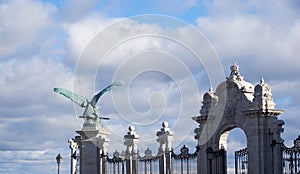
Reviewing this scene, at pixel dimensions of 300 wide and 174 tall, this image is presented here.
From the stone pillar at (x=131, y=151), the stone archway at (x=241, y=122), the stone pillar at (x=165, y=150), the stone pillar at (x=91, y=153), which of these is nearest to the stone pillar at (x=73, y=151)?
the stone pillar at (x=91, y=153)

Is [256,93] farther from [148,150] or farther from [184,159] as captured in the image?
[148,150]

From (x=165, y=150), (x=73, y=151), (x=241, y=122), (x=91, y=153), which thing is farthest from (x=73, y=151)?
(x=241, y=122)

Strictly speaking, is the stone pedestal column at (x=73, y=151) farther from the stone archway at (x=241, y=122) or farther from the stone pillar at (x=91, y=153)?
the stone archway at (x=241, y=122)

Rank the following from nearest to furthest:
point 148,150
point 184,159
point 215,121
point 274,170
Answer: point 274,170 → point 215,121 → point 184,159 → point 148,150

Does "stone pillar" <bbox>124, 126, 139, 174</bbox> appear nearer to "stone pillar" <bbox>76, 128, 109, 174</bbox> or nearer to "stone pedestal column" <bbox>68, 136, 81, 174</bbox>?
"stone pillar" <bbox>76, 128, 109, 174</bbox>

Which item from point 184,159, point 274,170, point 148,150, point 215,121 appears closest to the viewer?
point 274,170

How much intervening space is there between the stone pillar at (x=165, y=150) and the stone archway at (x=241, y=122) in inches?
106

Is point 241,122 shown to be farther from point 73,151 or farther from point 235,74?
point 73,151

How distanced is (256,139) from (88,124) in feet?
46.4

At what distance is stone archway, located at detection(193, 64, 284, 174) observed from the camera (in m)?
40.5

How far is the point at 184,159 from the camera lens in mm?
46406

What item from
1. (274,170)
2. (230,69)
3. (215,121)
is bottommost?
(274,170)

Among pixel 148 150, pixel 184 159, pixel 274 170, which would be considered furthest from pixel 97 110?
pixel 274 170

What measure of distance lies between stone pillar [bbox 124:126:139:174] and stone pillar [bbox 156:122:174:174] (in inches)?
116
